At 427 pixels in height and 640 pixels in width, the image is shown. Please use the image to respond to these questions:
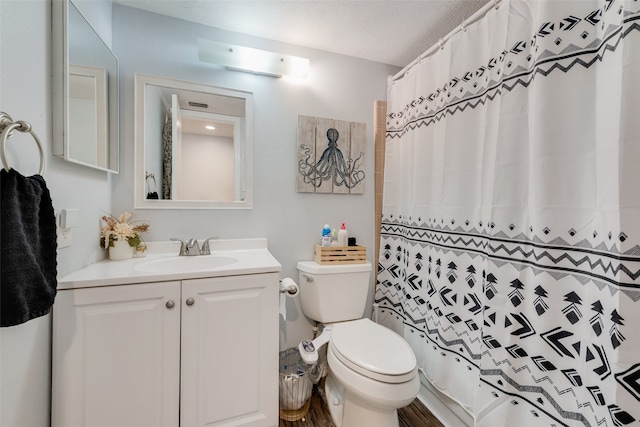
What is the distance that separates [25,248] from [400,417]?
71.2 inches

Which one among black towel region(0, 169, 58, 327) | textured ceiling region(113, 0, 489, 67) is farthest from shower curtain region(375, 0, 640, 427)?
black towel region(0, 169, 58, 327)

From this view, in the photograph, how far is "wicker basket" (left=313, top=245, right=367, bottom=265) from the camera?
1565mm

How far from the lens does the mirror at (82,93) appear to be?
0.91m

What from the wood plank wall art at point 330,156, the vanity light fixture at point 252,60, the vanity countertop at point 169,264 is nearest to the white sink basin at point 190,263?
the vanity countertop at point 169,264

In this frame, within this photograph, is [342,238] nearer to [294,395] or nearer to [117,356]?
[294,395]

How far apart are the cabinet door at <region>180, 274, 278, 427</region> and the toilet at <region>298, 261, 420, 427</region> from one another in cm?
27

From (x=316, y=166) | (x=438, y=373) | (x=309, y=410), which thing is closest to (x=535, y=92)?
(x=316, y=166)

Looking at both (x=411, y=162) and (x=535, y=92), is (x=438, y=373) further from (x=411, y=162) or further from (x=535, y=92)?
(x=535, y=92)

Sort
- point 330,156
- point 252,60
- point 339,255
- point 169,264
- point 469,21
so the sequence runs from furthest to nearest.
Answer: point 330,156, point 339,255, point 252,60, point 169,264, point 469,21

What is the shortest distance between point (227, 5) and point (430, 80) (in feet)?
3.89

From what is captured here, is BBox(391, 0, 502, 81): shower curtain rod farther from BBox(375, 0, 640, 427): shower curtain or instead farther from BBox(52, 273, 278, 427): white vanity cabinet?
BBox(52, 273, 278, 427): white vanity cabinet

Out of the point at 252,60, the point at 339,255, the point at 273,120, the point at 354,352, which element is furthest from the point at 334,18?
the point at 354,352

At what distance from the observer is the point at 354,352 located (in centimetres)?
117

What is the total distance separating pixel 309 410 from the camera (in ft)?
4.73
